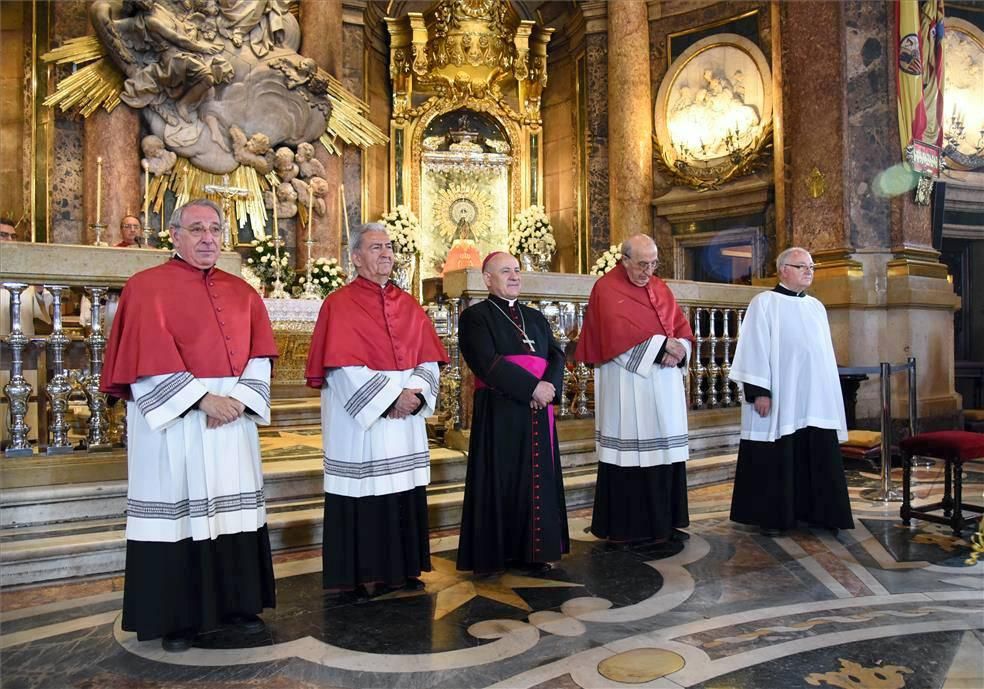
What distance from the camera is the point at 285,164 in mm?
10859

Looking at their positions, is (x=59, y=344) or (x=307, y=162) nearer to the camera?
(x=59, y=344)

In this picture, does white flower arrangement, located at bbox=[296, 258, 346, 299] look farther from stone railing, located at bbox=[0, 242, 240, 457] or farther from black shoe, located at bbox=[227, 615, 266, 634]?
black shoe, located at bbox=[227, 615, 266, 634]

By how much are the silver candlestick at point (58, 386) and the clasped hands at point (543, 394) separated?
2.58 metres

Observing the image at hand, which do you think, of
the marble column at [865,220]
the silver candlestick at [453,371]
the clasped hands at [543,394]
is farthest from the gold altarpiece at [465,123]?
the clasped hands at [543,394]

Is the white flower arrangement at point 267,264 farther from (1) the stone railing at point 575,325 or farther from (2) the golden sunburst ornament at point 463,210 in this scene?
(2) the golden sunburst ornament at point 463,210

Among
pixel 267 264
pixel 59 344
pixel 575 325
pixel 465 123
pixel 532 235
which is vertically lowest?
pixel 59 344

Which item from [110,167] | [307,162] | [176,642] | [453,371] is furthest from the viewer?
[307,162]

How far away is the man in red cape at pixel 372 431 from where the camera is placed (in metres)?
3.86

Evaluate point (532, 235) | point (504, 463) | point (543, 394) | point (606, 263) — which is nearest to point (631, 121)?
point (532, 235)

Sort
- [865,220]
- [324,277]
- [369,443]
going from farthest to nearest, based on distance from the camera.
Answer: [324,277]
[865,220]
[369,443]

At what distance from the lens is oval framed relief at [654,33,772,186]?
11203mm

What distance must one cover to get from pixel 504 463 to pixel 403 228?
8.75 metres

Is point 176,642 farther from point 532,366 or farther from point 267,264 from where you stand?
point 267,264

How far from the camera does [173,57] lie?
966cm
